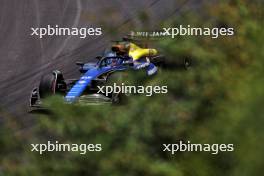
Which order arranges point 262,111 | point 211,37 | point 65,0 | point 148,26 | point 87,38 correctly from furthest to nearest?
point 65,0, point 87,38, point 211,37, point 148,26, point 262,111

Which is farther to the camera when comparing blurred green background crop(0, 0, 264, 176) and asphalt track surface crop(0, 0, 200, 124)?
asphalt track surface crop(0, 0, 200, 124)

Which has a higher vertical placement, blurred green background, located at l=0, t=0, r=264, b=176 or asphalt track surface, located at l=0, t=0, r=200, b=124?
asphalt track surface, located at l=0, t=0, r=200, b=124

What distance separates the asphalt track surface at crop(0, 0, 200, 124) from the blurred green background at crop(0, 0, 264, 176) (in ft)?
29.2

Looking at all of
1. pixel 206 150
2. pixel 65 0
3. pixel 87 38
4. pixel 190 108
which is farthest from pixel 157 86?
pixel 65 0

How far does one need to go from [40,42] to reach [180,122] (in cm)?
1271

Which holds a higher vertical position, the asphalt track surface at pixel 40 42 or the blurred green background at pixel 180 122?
the asphalt track surface at pixel 40 42

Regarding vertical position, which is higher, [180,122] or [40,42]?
[40,42]

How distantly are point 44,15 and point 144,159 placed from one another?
14074 millimetres

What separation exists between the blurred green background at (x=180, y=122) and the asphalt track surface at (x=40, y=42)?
8897mm

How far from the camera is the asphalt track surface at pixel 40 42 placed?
14812 mm

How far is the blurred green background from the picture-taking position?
8.48 ft

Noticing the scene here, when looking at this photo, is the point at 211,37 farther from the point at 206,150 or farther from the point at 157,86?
the point at 206,150

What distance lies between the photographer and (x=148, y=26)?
4324 mm

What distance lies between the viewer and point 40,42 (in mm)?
16406
